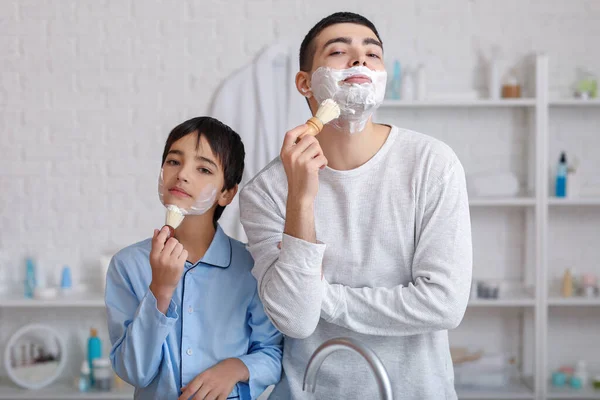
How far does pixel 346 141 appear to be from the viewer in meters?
1.54

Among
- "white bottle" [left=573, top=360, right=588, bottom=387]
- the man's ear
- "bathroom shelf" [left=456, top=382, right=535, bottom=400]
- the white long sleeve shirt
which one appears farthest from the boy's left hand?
"white bottle" [left=573, top=360, right=588, bottom=387]

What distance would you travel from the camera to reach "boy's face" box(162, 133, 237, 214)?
1.53 m

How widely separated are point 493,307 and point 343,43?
224cm

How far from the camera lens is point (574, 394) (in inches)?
127

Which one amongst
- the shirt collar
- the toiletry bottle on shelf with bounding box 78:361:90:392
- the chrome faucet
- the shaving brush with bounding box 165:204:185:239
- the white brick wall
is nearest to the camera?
the chrome faucet

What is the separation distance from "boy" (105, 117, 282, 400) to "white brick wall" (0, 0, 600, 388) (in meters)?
1.83

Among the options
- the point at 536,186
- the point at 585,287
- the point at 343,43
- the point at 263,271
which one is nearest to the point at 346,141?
the point at 343,43

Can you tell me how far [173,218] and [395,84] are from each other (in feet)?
6.41

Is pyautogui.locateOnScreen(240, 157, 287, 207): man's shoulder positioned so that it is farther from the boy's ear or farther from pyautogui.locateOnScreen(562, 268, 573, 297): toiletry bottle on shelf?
pyautogui.locateOnScreen(562, 268, 573, 297): toiletry bottle on shelf

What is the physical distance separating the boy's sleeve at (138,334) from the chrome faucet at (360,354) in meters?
0.35

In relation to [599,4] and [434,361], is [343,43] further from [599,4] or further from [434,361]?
[599,4]

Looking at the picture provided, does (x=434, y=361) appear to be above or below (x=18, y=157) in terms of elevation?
below

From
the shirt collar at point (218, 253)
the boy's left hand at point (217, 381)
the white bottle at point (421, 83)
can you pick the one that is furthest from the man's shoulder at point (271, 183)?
the white bottle at point (421, 83)

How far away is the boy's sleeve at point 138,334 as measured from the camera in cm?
142
